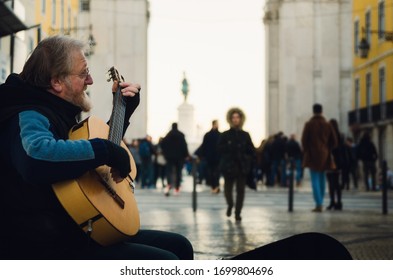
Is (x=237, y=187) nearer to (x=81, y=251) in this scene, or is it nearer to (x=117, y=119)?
(x=117, y=119)

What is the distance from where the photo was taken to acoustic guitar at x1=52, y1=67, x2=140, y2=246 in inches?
102

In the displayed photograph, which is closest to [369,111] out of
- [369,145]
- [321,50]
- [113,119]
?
[369,145]

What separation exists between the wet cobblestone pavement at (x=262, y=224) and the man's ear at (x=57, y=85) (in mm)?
3324

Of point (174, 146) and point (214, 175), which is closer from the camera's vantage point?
point (174, 146)

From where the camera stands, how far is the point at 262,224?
33.3ft

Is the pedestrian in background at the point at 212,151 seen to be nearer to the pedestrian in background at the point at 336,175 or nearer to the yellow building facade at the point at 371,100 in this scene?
the pedestrian in background at the point at 336,175

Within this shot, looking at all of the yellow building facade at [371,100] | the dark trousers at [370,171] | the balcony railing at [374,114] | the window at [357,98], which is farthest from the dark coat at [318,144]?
the window at [357,98]

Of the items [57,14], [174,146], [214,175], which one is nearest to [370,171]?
[214,175]

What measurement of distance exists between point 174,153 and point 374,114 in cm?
1242

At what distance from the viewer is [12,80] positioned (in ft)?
9.20

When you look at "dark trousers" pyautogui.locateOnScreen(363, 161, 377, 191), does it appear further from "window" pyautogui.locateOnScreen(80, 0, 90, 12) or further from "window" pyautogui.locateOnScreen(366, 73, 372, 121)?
"window" pyautogui.locateOnScreen(80, 0, 90, 12)

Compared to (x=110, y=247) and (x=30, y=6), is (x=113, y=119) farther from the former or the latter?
(x=30, y=6)

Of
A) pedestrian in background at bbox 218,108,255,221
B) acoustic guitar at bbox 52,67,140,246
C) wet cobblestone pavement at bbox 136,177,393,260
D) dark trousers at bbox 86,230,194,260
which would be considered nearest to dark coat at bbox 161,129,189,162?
wet cobblestone pavement at bbox 136,177,393,260
